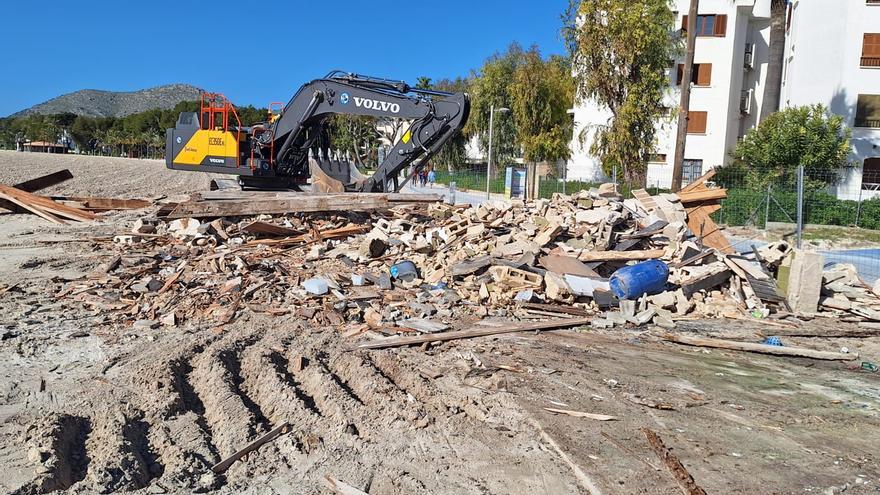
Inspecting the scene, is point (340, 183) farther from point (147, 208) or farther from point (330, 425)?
point (330, 425)

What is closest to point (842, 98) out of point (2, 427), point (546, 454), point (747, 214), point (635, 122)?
point (635, 122)

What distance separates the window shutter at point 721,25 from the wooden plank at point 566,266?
3386cm

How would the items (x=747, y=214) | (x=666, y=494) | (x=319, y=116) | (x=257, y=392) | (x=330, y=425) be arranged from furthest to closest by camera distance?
(x=747, y=214) < (x=319, y=116) < (x=257, y=392) < (x=330, y=425) < (x=666, y=494)

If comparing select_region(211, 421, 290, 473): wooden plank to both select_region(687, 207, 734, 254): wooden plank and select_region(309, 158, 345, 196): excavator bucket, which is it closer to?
select_region(687, 207, 734, 254): wooden plank

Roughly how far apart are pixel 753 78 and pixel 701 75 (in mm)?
4953

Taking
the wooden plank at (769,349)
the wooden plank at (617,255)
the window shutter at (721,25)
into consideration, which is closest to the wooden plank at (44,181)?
the wooden plank at (617,255)

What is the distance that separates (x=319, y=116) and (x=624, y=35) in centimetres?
1675

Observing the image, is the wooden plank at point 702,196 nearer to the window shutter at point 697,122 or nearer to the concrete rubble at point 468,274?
the concrete rubble at point 468,274

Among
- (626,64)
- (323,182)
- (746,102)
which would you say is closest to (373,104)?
(323,182)

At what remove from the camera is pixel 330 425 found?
468 centimetres

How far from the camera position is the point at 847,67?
3231 cm

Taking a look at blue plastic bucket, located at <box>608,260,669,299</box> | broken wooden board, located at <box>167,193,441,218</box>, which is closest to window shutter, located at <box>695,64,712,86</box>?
broken wooden board, located at <box>167,193,441,218</box>

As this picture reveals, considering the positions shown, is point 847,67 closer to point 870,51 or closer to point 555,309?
point 870,51

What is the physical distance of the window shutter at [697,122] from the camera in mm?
38500
